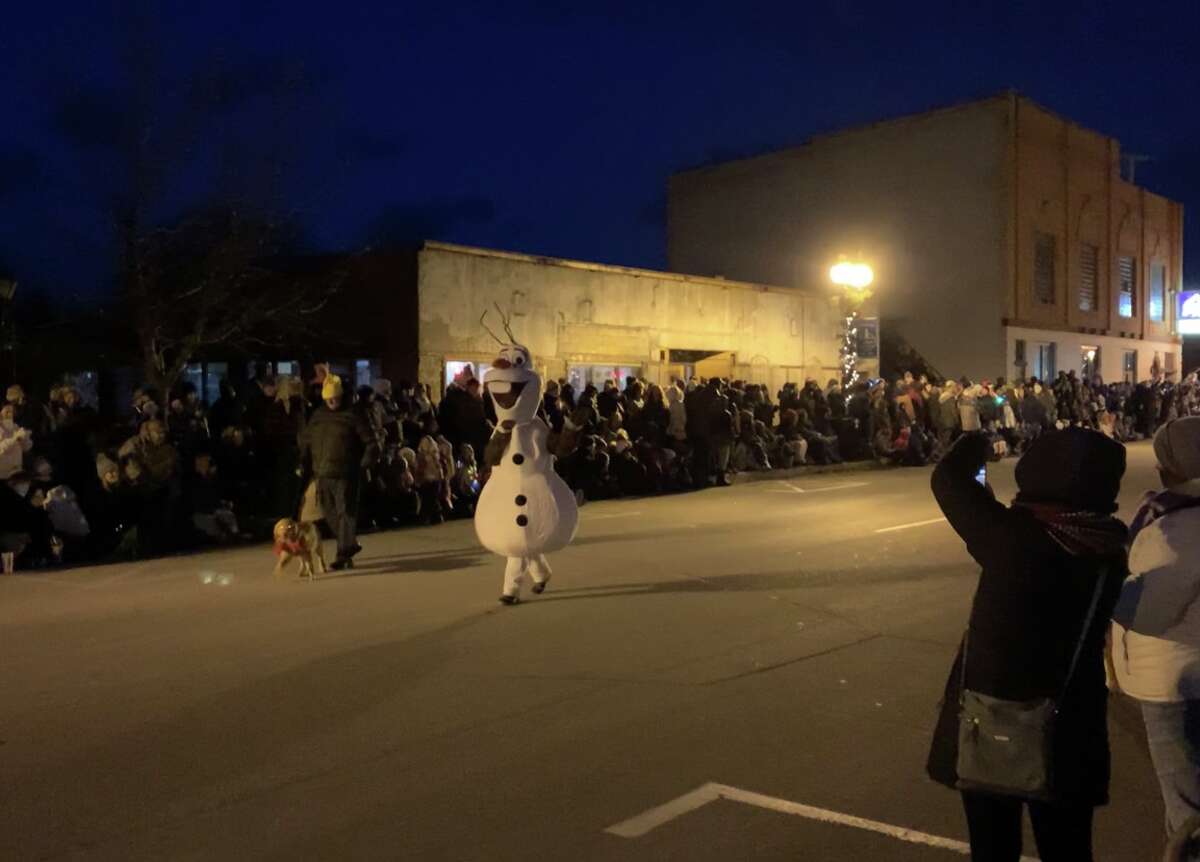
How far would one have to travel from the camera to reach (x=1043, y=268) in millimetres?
38312

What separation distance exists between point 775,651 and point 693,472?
40.1 feet

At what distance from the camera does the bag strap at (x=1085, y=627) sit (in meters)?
3.20

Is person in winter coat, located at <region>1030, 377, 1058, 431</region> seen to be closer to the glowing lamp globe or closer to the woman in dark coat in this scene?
the glowing lamp globe

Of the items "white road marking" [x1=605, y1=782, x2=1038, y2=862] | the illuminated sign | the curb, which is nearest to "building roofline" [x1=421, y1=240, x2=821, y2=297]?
the curb

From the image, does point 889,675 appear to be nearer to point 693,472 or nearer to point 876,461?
point 693,472

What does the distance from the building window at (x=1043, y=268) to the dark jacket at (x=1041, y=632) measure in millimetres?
36848

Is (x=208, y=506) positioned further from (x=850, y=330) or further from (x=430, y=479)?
(x=850, y=330)

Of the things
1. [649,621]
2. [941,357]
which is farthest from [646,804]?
[941,357]

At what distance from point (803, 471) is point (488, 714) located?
17.1 meters

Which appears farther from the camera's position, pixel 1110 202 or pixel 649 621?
pixel 1110 202

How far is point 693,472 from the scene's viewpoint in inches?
797

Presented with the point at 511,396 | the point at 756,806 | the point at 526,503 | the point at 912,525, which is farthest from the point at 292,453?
the point at 756,806

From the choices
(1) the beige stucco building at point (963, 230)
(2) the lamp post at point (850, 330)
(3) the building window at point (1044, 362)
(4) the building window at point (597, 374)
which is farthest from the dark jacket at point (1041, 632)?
(3) the building window at point (1044, 362)

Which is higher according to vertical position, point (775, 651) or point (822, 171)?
point (822, 171)
